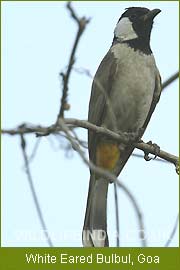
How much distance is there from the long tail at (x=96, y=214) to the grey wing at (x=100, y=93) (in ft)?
0.81

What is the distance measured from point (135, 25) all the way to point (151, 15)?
234 mm

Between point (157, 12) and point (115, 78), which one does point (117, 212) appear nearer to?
point (115, 78)

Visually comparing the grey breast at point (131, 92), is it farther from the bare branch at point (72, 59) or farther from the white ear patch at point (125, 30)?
the bare branch at point (72, 59)

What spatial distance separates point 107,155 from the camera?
390 cm

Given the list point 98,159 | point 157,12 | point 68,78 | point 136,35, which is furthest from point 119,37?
point 68,78

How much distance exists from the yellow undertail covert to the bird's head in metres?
1.02

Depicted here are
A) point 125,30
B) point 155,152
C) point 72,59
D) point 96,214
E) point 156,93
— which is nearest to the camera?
point 72,59

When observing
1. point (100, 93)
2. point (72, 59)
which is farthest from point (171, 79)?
point (100, 93)

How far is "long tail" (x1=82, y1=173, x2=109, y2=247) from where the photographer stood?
3619 millimetres

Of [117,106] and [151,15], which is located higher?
[151,15]

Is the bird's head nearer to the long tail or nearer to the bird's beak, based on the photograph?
the bird's beak

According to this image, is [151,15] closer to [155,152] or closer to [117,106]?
[117,106]

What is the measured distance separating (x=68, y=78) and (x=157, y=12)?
2731 mm

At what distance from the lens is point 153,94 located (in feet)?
13.7
